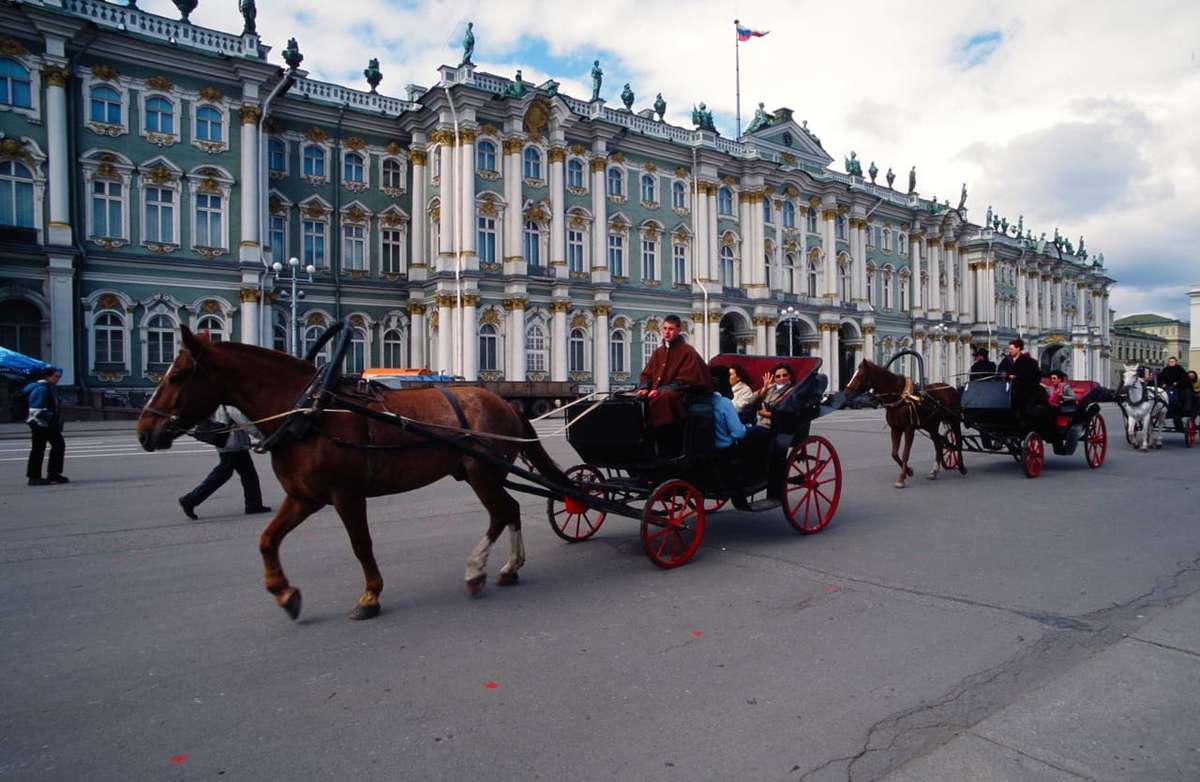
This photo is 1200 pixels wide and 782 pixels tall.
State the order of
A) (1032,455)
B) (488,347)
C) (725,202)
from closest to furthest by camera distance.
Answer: (1032,455)
(488,347)
(725,202)

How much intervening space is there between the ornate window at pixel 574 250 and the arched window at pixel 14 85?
22121 millimetres

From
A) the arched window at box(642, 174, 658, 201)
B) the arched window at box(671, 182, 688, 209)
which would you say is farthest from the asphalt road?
the arched window at box(671, 182, 688, 209)

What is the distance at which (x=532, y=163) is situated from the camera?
122 feet

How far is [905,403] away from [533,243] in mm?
28238

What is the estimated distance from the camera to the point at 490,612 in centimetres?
Answer: 548

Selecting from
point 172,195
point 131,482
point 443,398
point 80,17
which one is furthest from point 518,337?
point 443,398

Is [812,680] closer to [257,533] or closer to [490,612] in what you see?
[490,612]

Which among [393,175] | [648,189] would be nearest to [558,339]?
[648,189]

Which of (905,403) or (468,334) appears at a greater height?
(468,334)

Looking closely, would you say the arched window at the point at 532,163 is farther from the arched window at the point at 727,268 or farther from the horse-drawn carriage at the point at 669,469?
the horse-drawn carriage at the point at 669,469

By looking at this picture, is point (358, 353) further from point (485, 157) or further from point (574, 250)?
point (574, 250)

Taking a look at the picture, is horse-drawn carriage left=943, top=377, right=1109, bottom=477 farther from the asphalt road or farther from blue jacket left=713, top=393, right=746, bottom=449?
blue jacket left=713, top=393, right=746, bottom=449

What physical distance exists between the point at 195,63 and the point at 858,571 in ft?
108

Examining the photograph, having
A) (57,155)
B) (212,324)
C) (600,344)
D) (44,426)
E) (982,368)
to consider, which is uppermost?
(57,155)
